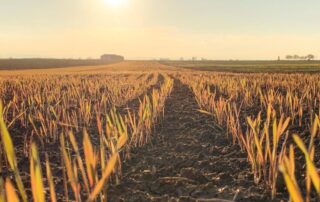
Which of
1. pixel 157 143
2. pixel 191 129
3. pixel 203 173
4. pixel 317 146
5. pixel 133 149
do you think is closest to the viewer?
pixel 203 173

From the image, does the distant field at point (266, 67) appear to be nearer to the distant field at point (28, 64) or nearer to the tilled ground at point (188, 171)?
the distant field at point (28, 64)

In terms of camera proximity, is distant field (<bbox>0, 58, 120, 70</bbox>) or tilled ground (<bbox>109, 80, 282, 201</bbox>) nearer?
tilled ground (<bbox>109, 80, 282, 201</bbox>)

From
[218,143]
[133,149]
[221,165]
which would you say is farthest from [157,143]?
[221,165]

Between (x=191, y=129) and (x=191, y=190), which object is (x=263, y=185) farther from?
(x=191, y=129)

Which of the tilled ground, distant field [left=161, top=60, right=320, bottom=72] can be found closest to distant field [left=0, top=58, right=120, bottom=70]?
distant field [left=161, top=60, right=320, bottom=72]

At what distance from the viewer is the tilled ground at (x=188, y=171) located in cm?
201

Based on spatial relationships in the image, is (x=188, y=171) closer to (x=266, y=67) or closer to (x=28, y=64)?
(x=266, y=67)

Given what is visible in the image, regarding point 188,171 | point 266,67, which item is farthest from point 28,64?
point 188,171

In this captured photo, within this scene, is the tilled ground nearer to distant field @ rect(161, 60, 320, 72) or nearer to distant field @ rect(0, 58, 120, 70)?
distant field @ rect(161, 60, 320, 72)

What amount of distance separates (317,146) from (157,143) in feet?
4.33

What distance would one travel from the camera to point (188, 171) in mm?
2379

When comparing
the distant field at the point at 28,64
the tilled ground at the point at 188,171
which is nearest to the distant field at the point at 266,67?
the distant field at the point at 28,64

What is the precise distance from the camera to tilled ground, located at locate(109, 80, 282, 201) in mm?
2006

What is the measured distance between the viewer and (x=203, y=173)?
238cm
